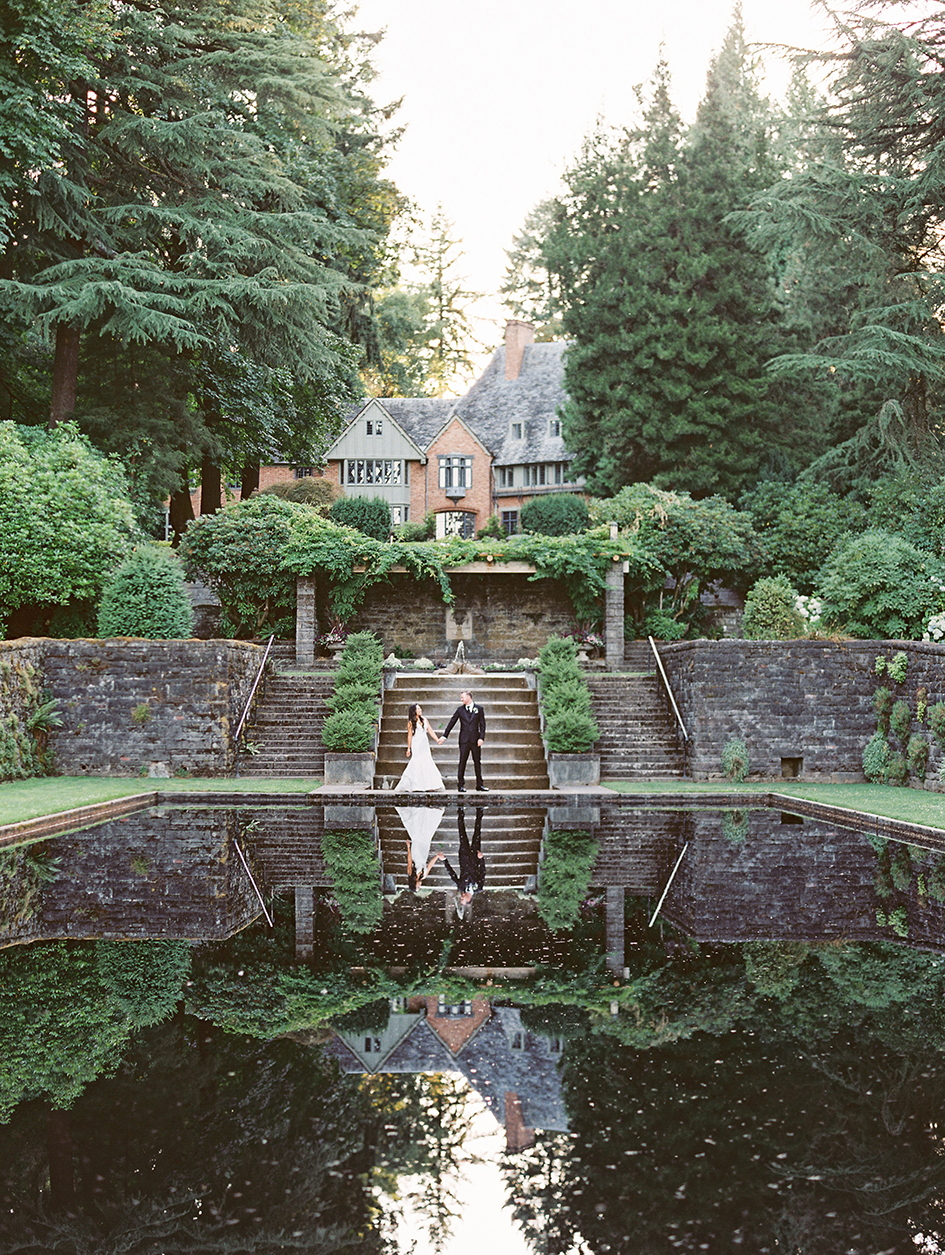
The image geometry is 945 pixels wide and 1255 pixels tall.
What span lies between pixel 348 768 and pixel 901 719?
9657mm

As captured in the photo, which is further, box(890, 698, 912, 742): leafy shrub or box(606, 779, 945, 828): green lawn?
box(890, 698, 912, 742): leafy shrub

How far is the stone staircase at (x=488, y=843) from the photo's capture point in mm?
10852

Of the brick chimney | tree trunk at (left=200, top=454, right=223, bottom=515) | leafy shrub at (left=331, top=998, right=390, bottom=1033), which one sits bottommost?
leafy shrub at (left=331, top=998, right=390, bottom=1033)

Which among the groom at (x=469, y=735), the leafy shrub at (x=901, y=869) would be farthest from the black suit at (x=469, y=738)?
the leafy shrub at (x=901, y=869)


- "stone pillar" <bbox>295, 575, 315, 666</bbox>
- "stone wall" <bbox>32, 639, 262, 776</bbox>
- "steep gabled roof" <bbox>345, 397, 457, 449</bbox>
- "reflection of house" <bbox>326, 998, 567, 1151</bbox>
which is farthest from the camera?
"steep gabled roof" <bbox>345, 397, 457, 449</bbox>

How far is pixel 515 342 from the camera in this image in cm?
5309

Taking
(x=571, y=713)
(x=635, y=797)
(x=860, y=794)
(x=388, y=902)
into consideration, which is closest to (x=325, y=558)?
(x=571, y=713)

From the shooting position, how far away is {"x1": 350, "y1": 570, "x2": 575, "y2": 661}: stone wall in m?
27.4

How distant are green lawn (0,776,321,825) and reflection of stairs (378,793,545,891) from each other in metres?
2.48

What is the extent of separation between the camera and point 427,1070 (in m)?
5.61

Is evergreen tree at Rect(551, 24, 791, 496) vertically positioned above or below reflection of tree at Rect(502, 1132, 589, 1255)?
above


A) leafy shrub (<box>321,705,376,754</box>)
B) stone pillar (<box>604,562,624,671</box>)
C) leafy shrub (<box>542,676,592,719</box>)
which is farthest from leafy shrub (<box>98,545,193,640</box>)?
stone pillar (<box>604,562,624,671</box>)

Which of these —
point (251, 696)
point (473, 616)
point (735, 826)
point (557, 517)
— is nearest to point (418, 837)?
point (735, 826)

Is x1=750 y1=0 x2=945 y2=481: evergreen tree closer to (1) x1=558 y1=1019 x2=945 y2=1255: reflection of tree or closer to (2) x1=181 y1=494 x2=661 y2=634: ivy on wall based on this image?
(2) x1=181 y1=494 x2=661 y2=634: ivy on wall
